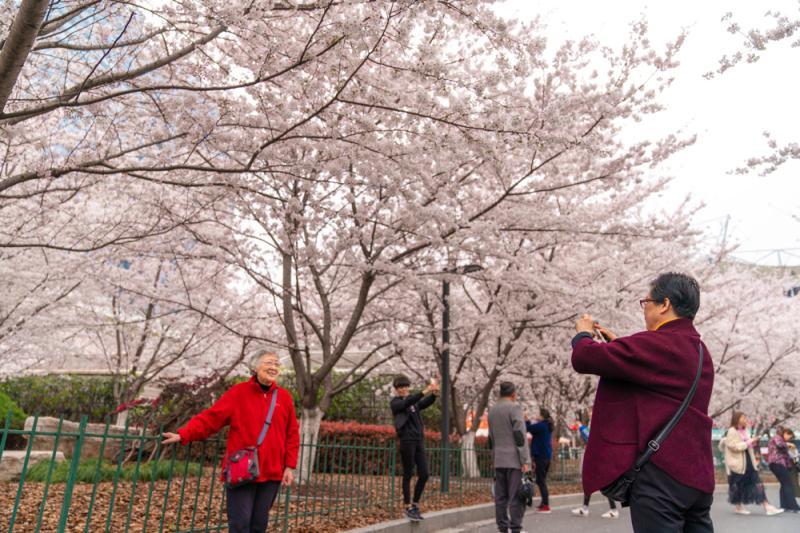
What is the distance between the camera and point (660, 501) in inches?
106

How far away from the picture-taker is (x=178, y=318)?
13320mm

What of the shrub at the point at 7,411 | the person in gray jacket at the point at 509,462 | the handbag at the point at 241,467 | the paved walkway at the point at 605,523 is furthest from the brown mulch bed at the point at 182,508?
the shrub at the point at 7,411

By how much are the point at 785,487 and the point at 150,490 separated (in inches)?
487

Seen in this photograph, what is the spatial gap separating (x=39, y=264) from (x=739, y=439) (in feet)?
44.7

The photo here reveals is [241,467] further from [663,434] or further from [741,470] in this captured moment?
[741,470]

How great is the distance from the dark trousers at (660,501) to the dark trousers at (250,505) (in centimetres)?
258

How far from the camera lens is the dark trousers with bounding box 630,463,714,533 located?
2676 mm

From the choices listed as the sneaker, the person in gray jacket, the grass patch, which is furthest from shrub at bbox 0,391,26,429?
the person in gray jacket

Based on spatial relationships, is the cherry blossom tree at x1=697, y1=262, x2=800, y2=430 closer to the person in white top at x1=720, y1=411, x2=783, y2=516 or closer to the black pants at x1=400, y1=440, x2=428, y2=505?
the person in white top at x1=720, y1=411, x2=783, y2=516

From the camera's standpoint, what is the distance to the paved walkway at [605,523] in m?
8.39

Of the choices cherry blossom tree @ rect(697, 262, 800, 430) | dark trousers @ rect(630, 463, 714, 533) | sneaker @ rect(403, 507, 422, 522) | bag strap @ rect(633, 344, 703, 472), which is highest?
cherry blossom tree @ rect(697, 262, 800, 430)

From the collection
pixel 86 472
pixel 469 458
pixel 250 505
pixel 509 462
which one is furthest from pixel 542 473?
pixel 250 505

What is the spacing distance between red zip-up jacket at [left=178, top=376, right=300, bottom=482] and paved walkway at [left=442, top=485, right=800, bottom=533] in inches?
165

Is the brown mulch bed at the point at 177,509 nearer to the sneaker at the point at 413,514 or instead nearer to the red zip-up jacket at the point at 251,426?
the sneaker at the point at 413,514
